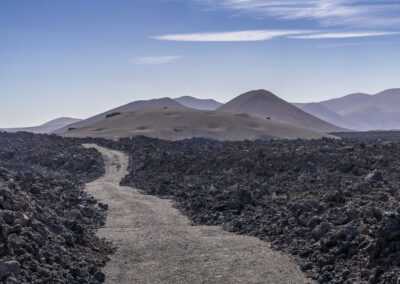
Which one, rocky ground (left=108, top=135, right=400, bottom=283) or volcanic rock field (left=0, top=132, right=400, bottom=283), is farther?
rocky ground (left=108, top=135, right=400, bottom=283)

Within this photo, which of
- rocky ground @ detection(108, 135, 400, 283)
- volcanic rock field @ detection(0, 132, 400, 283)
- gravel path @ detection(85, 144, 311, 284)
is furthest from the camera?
gravel path @ detection(85, 144, 311, 284)

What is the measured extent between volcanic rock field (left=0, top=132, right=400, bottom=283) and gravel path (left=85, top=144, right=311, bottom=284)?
43 cm

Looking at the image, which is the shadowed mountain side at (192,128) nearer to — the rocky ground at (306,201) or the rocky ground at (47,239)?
the rocky ground at (306,201)

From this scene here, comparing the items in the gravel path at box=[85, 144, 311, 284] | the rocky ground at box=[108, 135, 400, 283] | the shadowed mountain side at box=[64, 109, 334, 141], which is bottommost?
the gravel path at box=[85, 144, 311, 284]

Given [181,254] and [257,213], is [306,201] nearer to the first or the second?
[257,213]

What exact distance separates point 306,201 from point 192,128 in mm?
60800

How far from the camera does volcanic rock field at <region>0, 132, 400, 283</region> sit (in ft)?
33.5

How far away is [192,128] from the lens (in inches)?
3002

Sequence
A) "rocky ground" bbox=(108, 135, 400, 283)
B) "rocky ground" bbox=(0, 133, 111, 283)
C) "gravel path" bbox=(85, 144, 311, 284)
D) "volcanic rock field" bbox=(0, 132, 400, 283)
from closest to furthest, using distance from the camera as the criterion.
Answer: "rocky ground" bbox=(0, 133, 111, 283) → "volcanic rock field" bbox=(0, 132, 400, 283) → "rocky ground" bbox=(108, 135, 400, 283) → "gravel path" bbox=(85, 144, 311, 284)

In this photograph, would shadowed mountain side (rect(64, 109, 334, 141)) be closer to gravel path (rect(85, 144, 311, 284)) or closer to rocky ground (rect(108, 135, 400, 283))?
rocky ground (rect(108, 135, 400, 283))

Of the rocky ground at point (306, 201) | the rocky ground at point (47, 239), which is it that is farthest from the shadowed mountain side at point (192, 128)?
the rocky ground at point (47, 239)

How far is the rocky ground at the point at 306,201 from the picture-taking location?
1062cm

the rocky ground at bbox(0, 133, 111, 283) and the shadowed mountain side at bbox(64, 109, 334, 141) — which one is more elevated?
the shadowed mountain side at bbox(64, 109, 334, 141)

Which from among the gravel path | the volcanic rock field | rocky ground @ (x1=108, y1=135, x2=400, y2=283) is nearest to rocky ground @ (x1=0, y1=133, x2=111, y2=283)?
the volcanic rock field
